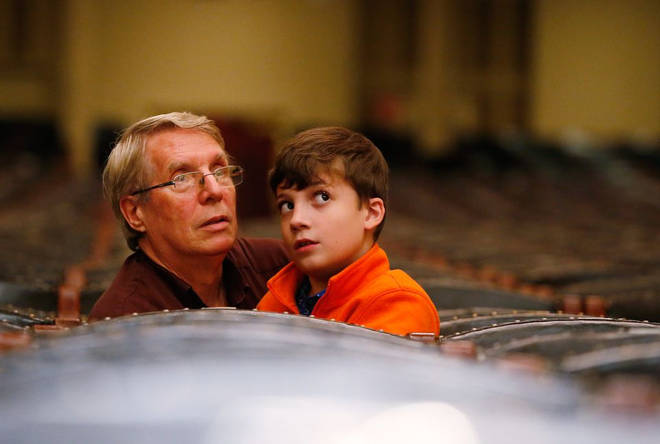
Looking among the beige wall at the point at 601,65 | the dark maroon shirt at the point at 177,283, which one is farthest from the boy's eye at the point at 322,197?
the beige wall at the point at 601,65

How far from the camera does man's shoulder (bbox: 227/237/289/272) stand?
2232 millimetres

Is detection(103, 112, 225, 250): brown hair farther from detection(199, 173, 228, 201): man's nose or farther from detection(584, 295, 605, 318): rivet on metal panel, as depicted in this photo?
detection(584, 295, 605, 318): rivet on metal panel

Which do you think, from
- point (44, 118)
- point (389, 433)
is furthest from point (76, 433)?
point (44, 118)

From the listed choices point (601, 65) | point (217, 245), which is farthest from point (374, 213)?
point (601, 65)

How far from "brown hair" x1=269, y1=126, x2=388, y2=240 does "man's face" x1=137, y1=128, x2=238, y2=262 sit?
173 mm

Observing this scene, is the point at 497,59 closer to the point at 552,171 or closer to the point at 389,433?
the point at 552,171

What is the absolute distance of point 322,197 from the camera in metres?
1.79

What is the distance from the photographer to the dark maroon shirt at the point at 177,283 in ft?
6.05

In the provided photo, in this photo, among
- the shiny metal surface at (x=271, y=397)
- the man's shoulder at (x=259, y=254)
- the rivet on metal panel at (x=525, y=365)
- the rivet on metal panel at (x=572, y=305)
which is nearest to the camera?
the shiny metal surface at (x=271, y=397)

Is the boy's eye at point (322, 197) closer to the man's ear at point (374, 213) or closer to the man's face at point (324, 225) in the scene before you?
the man's face at point (324, 225)

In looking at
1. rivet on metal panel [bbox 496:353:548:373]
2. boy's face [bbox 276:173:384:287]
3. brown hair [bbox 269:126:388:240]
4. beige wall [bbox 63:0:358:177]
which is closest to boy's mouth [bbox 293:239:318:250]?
boy's face [bbox 276:173:384:287]

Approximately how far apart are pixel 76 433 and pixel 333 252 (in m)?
0.96

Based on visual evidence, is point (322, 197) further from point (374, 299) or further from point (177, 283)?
point (177, 283)

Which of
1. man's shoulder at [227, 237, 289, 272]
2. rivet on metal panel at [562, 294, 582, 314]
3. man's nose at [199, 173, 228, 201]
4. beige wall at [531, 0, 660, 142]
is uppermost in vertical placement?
man's nose at [199, 173, 228, 201]
